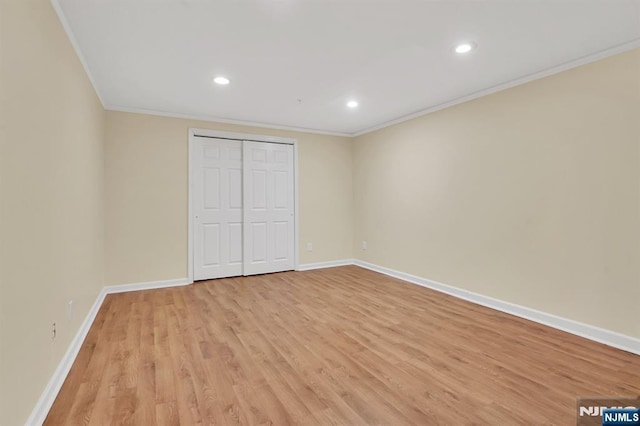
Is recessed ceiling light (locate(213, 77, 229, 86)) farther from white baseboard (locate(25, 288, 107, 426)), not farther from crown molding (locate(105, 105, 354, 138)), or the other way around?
white baseboard (locate(25, 288, 107, 426))

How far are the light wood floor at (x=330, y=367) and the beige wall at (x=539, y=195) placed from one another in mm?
476

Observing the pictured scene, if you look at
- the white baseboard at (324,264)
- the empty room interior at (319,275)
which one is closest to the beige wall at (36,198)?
the empty room interior at (319,275)

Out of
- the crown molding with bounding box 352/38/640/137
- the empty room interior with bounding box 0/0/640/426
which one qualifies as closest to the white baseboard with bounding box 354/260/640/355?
the empty room interior with bounding box 0/0/640/426

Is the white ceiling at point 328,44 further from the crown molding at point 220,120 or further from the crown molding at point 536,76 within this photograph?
the crown molding at point 220,120

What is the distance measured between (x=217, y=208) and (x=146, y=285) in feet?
4.69

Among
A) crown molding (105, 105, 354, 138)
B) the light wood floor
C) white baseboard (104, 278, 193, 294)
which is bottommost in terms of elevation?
the light wood floor

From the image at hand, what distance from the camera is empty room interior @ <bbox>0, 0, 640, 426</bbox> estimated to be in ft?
5.78

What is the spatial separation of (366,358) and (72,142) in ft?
9.28

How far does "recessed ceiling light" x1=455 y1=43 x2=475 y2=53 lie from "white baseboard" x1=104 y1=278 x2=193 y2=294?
4.33m

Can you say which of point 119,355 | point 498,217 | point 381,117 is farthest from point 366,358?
point 381,117

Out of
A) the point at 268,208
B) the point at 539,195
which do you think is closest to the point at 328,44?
the point at 539,195

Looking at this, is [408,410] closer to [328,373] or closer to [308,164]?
[328,373]

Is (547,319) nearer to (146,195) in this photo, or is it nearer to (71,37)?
(71,37)

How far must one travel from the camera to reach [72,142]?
243cm
